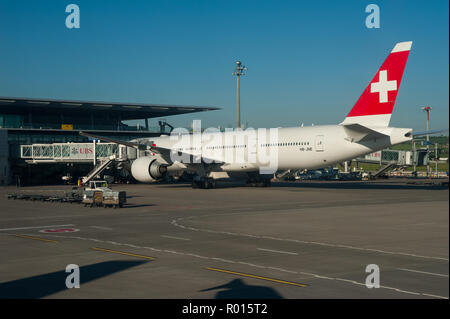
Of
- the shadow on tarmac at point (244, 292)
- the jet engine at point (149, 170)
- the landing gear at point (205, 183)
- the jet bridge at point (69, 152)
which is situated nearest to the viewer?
the shadow on tarmac at point (244, 292)

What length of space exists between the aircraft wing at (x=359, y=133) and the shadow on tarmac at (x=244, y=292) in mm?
28122

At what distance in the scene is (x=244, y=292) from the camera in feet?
36.0

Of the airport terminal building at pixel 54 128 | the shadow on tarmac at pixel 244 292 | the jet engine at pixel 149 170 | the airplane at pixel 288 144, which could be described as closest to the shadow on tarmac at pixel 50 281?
the shadow on tarmac at pixel 244 292

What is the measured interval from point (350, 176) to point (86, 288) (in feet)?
225

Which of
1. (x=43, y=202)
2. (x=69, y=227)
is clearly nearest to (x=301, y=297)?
(x=69, y=227)

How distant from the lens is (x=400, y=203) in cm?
3222

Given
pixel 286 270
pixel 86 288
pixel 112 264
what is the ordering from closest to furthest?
pixel 86 288, pixel 286 270, pixel 112 264

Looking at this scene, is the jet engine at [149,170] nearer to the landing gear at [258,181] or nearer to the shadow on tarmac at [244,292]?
the landing gear at [258,181]

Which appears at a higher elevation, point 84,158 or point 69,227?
point 84,158

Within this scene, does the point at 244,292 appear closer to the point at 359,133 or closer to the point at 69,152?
the point at 359,133

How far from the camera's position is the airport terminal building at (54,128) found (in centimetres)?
7269

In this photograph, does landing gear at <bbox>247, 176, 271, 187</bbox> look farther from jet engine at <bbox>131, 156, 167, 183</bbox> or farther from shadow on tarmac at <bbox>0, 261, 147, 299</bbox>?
shadow on tarmac at <bbox>0, 261, 147, 299</bbox>

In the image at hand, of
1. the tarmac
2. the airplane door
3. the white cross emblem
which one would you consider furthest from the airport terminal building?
the tarmac
